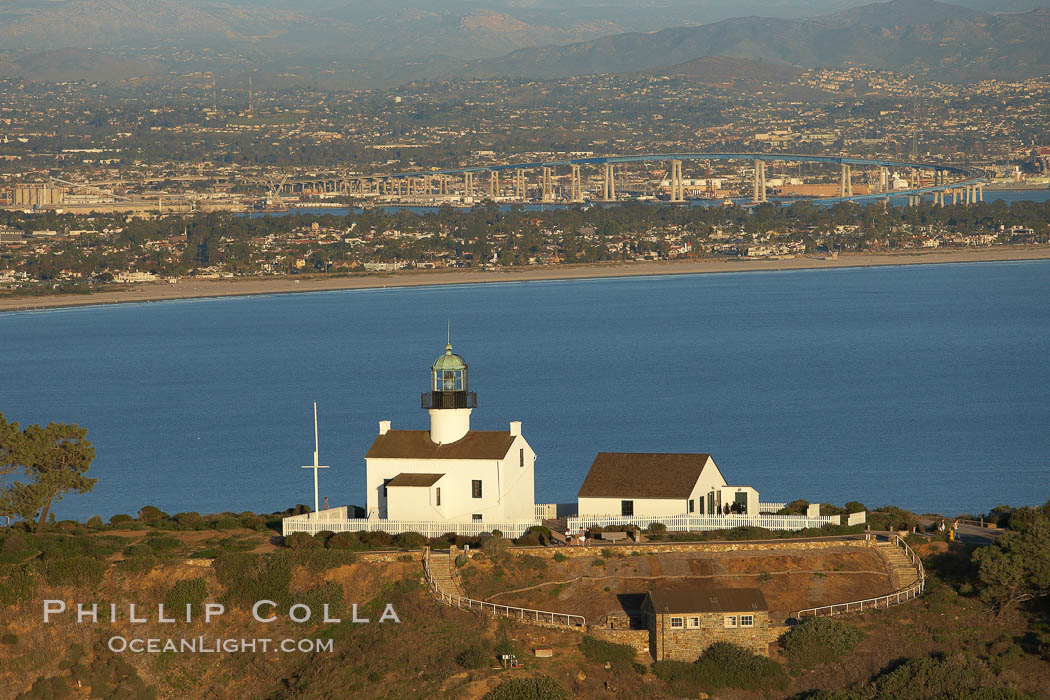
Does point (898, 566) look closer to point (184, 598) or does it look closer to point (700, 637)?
point (700, 637)

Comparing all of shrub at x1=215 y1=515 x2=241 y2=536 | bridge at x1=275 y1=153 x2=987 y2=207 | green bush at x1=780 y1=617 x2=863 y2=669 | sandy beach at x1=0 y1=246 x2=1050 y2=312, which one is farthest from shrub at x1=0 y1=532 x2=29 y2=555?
bridge at x1=275 y1=153 x2=987 y2=207

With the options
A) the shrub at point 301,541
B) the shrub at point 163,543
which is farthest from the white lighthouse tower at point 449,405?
the shrub at point 163,543

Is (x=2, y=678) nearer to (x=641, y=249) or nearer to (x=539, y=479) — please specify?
(x=539, y=479)

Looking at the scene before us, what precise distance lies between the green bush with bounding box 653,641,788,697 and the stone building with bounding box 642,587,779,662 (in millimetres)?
106

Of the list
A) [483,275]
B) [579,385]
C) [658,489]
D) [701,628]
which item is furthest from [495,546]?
[483,275]

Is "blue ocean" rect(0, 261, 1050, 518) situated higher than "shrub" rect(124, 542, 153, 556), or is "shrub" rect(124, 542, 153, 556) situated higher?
"shrub" rect(124, 542, 153, 556)

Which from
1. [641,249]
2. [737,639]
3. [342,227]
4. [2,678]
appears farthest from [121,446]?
[342,227]

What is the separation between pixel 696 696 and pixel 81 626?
698cm

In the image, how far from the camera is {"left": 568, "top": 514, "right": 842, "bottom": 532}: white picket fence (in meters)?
22.3

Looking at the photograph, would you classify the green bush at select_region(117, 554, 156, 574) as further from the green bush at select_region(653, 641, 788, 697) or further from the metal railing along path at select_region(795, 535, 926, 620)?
the metal railing along path at select_region(795, 535, 926, 620)

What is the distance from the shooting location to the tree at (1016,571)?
1936 cm

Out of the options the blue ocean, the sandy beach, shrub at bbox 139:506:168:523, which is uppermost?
shrub at bbox 139:506:168:523

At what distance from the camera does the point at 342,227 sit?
404 ft

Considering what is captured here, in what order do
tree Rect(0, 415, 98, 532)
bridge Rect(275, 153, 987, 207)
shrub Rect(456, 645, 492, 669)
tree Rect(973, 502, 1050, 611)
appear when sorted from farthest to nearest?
bridge Rect(275, 153, 987, 207), tree Rect(0, 415, 98, 532), tree Rect(973, 502, 1050, 611), shrub Rect(456, 645, 492, 669)
